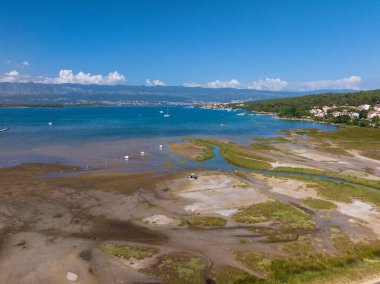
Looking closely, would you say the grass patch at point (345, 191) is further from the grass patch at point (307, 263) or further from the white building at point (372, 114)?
the white building at point (372, 114)

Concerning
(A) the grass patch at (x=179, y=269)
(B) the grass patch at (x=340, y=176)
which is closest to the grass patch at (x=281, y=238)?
(A) the grass patch at (x=179, y=269)

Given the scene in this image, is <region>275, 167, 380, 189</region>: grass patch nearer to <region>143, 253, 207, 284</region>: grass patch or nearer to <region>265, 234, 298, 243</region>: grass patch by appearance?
<region>265, 234, 298, 243</region>: grass patch

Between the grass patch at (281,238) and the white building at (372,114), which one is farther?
the white building at (372,114)

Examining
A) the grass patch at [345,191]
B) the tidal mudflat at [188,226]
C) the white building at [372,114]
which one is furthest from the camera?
the white building at [372,114]

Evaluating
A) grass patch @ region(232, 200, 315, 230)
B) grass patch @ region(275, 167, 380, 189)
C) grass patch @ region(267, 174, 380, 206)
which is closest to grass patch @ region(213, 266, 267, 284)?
grass patch @ region(232, 200, 315, 230)

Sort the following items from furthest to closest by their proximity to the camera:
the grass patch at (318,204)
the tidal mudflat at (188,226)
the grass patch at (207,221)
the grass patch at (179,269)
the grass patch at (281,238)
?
1. the grass patch at (318,204)
2. the grass patch at (207,221)
3. the grass patch at (281,238)
4. the tidal mudflat at (188,226)
5. the grass patch at (179,269)

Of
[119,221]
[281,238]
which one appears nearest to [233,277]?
[281,238]

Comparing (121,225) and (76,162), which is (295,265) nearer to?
(121,225)
